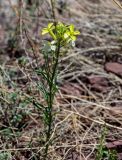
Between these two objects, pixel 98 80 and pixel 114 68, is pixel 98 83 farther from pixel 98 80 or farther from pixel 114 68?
pixel 114 68

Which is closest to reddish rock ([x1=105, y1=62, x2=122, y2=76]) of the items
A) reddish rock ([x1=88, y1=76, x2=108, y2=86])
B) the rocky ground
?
the rocky ground

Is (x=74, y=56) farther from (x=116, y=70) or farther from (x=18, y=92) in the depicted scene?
(x=18, y=92)

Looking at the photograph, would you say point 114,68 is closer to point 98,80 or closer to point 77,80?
point 98,80

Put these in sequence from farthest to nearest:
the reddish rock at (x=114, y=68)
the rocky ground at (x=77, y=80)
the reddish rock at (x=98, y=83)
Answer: the reddish rock at (x=114, y=68), the reddish rock at (x=98, y=83), the rocky ground at (x=77, y=80)

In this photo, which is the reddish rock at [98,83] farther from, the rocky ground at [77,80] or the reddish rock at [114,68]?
the reddish rock at [114,68]

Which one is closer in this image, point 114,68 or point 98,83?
point 98,83

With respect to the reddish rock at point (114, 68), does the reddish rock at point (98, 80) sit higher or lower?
lower

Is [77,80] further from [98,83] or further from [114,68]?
[114,68]

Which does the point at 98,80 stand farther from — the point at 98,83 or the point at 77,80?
the point at 77,80

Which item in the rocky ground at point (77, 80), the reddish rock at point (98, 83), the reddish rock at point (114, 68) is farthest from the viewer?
the reddish rock at point (114, 68)

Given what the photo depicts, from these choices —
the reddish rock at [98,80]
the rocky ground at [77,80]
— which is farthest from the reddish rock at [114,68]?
the reddish rock at [98,80]

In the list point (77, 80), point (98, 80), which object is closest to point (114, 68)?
point (98, 80)
